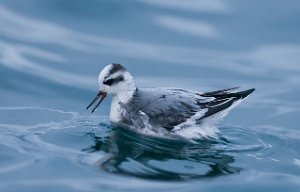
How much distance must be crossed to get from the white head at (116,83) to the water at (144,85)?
428mm

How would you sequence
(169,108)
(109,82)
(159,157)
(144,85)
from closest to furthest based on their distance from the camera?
(159,157)
(169,108)
(109,82)
(144,85)

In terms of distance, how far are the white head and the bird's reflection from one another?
0.46 m

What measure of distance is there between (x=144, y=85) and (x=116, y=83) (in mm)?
1830

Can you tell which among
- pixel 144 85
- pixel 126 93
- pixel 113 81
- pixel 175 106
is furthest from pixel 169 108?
pixel 144 85

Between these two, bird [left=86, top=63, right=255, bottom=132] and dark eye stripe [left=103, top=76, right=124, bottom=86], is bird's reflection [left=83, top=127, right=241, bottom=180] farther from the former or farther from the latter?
dark eye stripe [left=103, top=76, right=124, bottom=86]

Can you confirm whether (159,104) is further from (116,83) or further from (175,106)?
(116,83)

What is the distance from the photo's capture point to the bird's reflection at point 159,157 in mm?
8961

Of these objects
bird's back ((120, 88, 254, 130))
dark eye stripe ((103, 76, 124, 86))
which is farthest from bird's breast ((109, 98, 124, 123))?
dark eye stripe ((103, 76, 124, 86))

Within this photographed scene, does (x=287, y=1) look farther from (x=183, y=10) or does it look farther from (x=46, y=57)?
(x=46, y=57)

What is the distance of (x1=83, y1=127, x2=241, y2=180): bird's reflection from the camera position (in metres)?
8.96

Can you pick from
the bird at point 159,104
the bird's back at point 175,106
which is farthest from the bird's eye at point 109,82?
the bird's back at point 175,106

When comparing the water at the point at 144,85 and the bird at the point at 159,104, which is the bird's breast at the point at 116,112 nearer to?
the bird at the point at 159,104

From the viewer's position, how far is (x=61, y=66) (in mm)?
12883

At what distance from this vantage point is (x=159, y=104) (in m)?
10.3
